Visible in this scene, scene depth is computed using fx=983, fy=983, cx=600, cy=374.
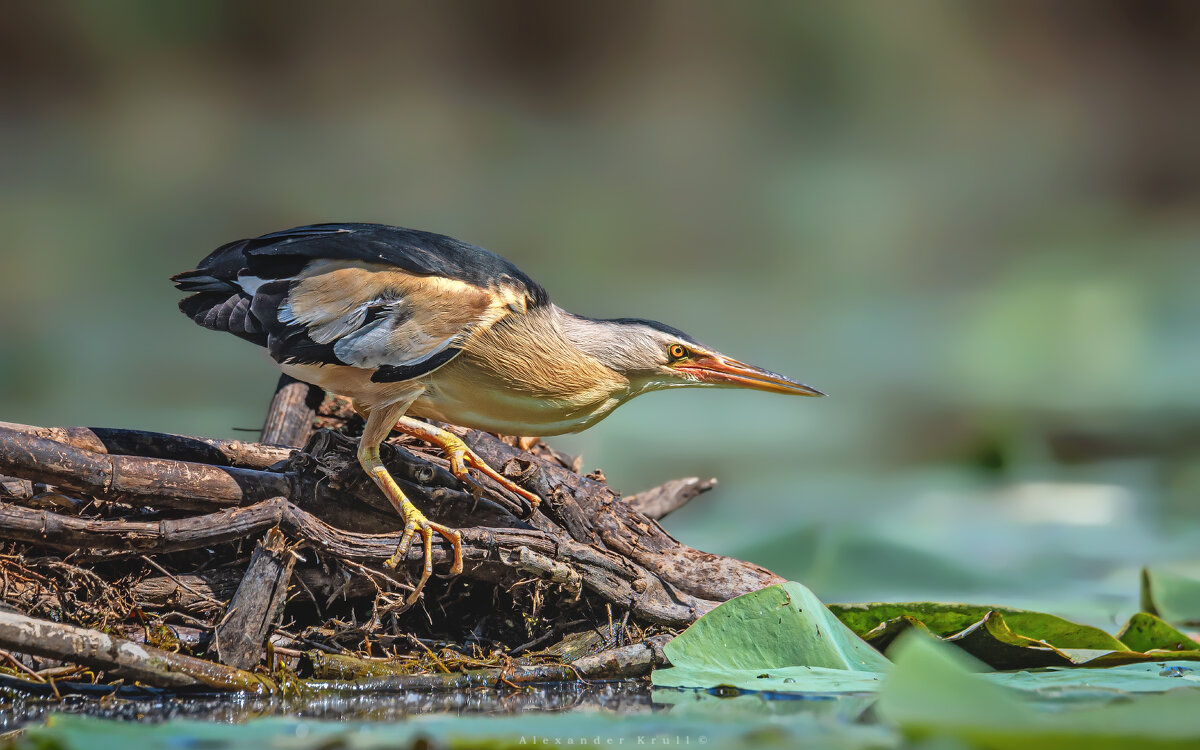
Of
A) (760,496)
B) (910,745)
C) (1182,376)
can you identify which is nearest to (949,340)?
(1182,376)

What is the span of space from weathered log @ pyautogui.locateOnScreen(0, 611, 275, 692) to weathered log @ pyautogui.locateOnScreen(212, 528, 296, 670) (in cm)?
5

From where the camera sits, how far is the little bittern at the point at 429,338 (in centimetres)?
225

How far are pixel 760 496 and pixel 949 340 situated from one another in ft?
5.59

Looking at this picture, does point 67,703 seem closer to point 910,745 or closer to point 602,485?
point 602,485

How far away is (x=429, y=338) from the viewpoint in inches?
88.8

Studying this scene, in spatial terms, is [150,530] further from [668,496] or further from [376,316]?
[668,496]

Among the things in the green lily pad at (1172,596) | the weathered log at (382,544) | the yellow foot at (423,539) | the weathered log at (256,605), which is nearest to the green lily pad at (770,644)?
the weathered log at (382,544)

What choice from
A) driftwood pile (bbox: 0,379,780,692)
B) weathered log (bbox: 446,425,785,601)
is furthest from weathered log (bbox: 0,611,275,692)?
weathered log (bbox: 446,425,785,601)

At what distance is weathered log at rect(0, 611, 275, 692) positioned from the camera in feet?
5.65

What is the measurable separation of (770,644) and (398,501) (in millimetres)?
845

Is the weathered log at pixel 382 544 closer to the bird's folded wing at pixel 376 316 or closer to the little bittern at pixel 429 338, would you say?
the little bittern at pixel 429 338

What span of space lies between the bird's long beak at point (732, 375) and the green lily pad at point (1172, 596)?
1203 mm

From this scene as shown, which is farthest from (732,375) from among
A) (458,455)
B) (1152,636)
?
(1152,636)

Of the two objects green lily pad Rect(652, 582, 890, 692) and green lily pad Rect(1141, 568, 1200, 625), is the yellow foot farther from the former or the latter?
green lily pad Rect(1141, 568, 1200, 625)
